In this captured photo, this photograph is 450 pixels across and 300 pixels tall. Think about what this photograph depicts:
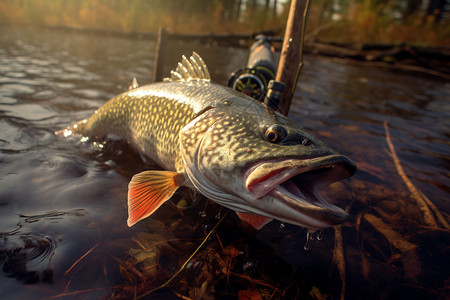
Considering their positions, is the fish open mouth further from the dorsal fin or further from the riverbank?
the riverbank

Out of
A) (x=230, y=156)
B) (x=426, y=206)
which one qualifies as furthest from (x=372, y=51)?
(x=230, y=156)

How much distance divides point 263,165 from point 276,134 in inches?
12.3

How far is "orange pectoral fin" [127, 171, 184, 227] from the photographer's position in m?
2.23

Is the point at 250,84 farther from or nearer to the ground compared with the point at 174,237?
farther from the ground

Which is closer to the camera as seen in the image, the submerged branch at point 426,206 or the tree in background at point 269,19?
the submerged branch at point 426,206

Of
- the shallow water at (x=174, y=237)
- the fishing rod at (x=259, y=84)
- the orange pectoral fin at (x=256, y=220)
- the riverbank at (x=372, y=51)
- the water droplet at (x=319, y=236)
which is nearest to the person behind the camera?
the shallow water at (x=174, y=237)

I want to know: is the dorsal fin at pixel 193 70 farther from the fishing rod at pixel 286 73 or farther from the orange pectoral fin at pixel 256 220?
the orange pectoral fin at pixel 256 220

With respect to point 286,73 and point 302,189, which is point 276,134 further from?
point 286,73

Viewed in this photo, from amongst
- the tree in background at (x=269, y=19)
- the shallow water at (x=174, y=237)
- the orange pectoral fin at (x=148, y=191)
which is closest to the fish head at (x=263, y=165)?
the orange pectoral fin at (x=148, y=191)

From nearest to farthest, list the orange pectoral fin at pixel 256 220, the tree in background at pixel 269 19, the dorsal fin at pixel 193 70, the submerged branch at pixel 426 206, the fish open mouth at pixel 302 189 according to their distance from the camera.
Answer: the fish open mouth at pixel 302 189 → the orange pectoral fin at pixel 256 220 → the submerged branch at pixel 426 206 → the dorsal fin at pixel 193 70 → the tree in background at pixel 269 19

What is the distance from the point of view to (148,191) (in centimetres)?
232

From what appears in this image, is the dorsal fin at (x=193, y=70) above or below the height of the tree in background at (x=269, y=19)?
below

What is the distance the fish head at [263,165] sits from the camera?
Result: 162 centimetres

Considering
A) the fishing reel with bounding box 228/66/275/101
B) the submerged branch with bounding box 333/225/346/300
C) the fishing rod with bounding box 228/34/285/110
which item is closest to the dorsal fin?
the fishing rod with bounding box 228/34/285/110
